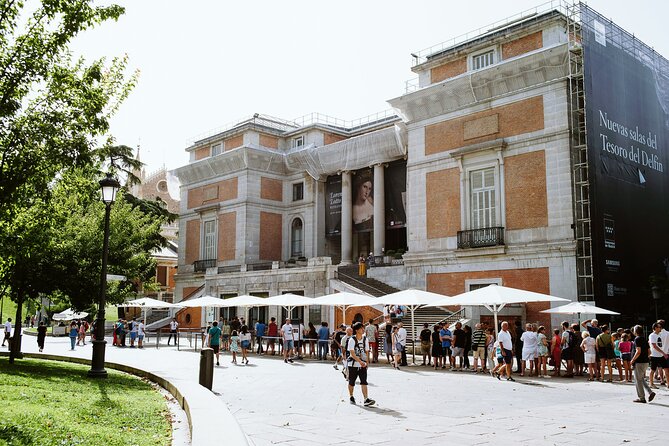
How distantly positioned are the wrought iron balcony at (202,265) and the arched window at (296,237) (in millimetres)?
5646

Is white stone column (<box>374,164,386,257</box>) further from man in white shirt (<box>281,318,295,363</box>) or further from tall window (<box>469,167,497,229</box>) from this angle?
man in white shirt (<box>281,318,295,363</box>)

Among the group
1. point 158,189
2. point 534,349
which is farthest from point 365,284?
point 158,189

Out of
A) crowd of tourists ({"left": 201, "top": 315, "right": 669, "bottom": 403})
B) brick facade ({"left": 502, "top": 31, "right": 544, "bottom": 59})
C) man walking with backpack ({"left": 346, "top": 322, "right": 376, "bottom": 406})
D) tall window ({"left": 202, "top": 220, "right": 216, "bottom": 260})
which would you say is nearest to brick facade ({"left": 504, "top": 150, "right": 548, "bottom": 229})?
brick facade ({"left": 502, "top": 31, "right": 544, "bottom": 59})

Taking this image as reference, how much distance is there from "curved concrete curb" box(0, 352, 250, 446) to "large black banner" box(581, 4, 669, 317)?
1777 centimetres

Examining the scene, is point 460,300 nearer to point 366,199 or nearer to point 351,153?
point 366,199

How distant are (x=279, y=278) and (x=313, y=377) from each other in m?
A: 19.4

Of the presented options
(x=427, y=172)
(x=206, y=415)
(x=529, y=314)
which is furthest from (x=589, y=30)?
(x=206, y=415)

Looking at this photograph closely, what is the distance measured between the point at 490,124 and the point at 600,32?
5893 millimetres

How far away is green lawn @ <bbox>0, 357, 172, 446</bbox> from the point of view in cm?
677

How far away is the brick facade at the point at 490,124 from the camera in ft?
88.6

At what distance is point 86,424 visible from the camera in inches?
303

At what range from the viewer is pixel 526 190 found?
26.9 meters

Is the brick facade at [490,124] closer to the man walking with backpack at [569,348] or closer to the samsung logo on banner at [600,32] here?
the samsung logo on banner at [600,32]

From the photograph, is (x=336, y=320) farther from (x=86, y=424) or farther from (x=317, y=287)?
(x=86, y=424)
